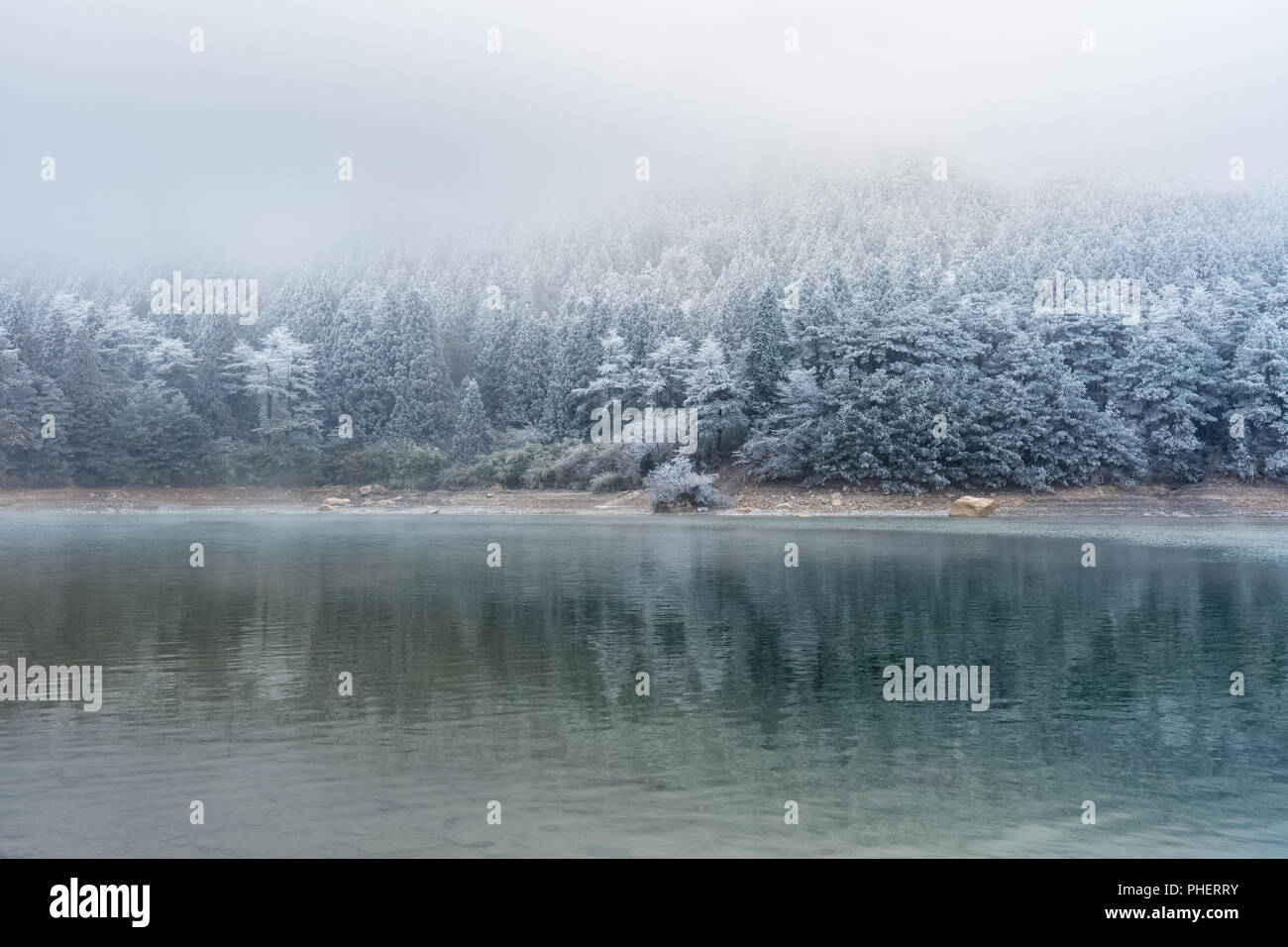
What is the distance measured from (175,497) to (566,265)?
82.8m

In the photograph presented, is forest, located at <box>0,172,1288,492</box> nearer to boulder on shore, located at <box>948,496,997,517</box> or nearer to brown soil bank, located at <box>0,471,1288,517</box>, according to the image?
brown soil bank, located at <box>0,471,1288,517</box>

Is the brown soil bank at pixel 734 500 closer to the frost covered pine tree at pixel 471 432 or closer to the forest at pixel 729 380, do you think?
the forest at pixel 729 380

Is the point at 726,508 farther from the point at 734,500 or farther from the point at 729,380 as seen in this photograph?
the point at 729,380

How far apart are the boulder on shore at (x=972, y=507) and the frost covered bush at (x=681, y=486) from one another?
1273 centimetres

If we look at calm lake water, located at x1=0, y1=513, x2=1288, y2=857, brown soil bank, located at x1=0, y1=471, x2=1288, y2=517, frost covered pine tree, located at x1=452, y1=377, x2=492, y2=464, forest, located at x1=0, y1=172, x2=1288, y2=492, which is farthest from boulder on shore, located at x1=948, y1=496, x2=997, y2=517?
frost covered pine tree, located at x1=452, y1=377, x2=492, y2=464

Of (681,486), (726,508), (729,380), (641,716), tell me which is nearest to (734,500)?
(726,508)

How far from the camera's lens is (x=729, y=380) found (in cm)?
7106

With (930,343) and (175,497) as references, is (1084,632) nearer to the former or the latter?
(930,343)

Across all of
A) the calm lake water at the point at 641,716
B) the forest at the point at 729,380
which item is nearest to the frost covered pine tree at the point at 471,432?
the forest at the point at 729,380

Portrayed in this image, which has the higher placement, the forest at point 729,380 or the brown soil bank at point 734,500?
the forest at point 729,380

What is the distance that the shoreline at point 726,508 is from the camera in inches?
2532

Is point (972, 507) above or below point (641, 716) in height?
below

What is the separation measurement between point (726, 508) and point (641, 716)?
5084 centimetres

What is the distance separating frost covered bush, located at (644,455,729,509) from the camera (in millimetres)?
64812
